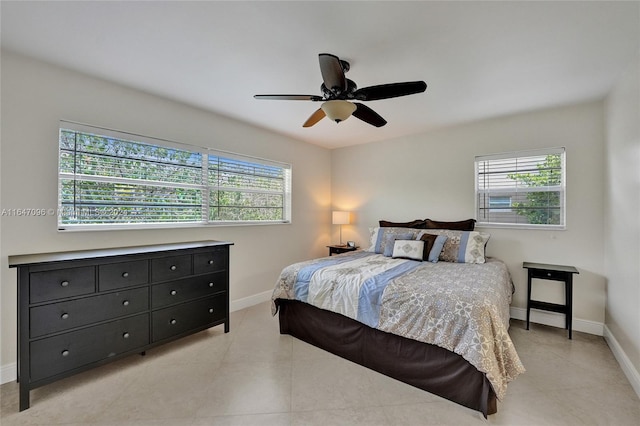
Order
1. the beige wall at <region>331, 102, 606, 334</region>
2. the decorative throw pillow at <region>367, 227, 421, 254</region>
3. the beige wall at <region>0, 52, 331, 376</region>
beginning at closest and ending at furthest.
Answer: the beige wall at <region>0, 52, 331, 376</region>
the beige wall at <region>331, 102, 606, 334</region>
the decorative throw pillow at <region>367, 227, 421, 254</region>

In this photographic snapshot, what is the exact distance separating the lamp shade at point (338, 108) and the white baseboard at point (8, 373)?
3.13 meters

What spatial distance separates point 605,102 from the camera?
296 centimetres

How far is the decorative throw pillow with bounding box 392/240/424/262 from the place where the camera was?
3334mm

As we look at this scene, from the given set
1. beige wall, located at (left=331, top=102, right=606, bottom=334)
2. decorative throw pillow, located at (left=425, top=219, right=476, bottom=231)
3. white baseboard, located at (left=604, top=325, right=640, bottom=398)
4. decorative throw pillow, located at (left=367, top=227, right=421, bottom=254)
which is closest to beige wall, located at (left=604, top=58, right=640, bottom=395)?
white baseboard, located at (left=604, top=325, right=640, bottom=398)

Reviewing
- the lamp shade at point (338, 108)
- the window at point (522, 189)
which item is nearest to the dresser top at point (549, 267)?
the window at point (522, 189)

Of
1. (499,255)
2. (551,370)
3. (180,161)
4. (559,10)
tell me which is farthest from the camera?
(499,255)

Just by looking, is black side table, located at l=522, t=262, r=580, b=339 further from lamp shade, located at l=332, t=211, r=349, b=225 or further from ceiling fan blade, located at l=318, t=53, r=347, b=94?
ceiling fan blade, located at l=318, t=53, r=347, b=94

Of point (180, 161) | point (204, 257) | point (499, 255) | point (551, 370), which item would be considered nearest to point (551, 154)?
point (499, 255)

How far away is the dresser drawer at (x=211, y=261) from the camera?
2785 mm

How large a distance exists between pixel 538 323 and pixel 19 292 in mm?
4791

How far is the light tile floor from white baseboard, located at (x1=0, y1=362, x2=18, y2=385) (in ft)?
0.20

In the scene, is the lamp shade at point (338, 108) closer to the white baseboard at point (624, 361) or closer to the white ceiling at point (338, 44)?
the white ceiling at point (338, 44)

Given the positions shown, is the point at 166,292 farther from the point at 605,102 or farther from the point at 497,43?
the point at 605,102

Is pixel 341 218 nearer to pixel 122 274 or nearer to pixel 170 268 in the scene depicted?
pixel 170 268
